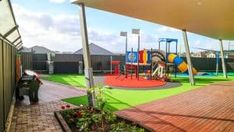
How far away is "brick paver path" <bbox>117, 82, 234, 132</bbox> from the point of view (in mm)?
5926

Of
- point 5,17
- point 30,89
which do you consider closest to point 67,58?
point 30,89

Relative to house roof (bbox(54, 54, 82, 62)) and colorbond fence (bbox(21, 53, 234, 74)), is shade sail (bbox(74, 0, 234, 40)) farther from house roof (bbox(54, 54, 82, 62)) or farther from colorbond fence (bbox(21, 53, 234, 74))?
house roof (bbox(54, 54, 82, 62))

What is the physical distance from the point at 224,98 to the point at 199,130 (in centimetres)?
474

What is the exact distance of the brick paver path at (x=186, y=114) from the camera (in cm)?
593

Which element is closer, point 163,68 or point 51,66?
point 163,68

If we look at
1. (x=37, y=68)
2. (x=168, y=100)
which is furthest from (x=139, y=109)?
(x=37, y=68)

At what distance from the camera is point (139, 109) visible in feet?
24.9

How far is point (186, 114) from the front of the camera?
711cm

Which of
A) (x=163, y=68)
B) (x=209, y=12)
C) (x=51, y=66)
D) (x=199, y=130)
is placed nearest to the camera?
(x=199, y=130)

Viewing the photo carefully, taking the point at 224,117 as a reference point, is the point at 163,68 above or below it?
above

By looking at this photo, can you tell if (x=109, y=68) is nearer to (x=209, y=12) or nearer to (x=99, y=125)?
(x=209, y=12)

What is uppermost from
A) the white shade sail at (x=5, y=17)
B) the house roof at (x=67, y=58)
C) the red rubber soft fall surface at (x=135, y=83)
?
the white shade sail at (x=5, y=17)

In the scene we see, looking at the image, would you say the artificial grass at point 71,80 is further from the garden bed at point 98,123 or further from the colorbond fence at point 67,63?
the garden bed at point 98,123

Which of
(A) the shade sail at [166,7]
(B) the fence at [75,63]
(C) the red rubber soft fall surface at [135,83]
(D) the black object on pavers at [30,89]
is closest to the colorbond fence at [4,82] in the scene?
(D) the black object on pavers at [30,89]
